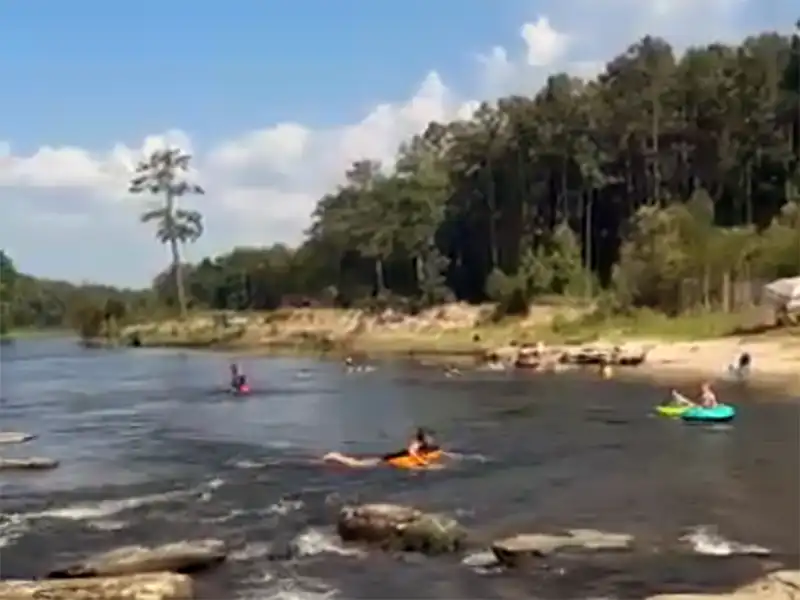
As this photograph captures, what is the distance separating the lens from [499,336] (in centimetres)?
11038

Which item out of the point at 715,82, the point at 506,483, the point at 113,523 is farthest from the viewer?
the point at 715,82

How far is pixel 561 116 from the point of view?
126m

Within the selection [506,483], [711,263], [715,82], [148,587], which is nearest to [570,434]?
[506,483]

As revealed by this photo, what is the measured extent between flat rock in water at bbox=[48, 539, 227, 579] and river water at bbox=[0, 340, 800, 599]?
449mm

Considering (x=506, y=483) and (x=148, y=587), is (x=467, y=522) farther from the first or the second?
(x=148, y=587)

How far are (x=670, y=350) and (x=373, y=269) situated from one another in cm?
8091

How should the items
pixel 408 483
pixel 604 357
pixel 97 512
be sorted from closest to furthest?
1. pixel 97 512
2. pixel 408 483
3. pixel 604 357

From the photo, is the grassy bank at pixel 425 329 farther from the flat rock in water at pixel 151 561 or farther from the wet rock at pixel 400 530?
the flat rock in water at pixel 151 561

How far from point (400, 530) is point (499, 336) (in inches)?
3272

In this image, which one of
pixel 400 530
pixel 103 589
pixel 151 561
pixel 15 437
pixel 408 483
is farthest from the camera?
pixel 15 437

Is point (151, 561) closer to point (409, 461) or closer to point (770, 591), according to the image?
point (770, 591)

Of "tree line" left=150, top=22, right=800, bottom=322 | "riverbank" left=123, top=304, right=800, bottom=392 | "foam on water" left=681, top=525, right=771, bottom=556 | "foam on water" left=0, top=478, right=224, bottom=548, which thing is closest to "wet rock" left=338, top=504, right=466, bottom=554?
"foam on water" left=681, top=525, right=771, bottom=556

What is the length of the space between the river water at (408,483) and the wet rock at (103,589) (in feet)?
5.35

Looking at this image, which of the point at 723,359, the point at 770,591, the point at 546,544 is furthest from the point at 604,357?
the point at 770,591
